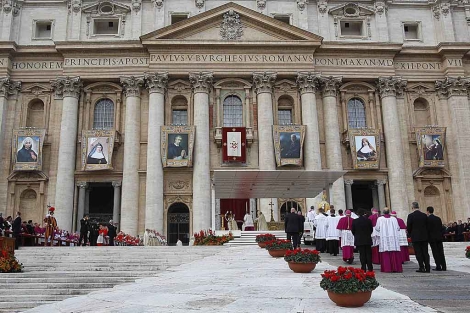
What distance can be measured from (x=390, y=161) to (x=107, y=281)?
85.6ft

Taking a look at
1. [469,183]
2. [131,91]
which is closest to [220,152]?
[131,91]

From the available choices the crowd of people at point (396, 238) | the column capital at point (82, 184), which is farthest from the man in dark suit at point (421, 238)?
the column capital at point (82, 184)

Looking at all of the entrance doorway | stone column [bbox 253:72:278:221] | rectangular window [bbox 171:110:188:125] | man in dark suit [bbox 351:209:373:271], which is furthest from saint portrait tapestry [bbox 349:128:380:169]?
man in dark suit [bbox 351:209:373:271]

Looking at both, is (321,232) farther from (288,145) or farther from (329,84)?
(329,84)

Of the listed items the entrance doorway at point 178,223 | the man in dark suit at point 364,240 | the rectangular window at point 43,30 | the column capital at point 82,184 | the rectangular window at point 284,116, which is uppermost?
the rectangular window at point 43,30

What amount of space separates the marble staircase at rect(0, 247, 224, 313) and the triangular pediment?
19551 mm

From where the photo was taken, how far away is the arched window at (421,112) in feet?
123

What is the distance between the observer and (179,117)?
3647cm

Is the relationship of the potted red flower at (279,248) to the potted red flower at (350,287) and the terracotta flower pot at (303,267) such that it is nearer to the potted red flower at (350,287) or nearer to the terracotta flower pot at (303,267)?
the terracotta flower pot at (303,267)

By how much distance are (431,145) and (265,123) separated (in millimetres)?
12278

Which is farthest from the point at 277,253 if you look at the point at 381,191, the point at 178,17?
the point at 178,17

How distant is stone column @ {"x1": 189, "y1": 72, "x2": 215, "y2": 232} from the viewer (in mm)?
32844

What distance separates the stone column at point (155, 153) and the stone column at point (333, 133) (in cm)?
1205

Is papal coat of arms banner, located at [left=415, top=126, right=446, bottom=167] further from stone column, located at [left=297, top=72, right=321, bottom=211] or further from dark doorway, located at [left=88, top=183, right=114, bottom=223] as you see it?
dark doorway, located at [left=88, top=183, right=114, bottom=223]
